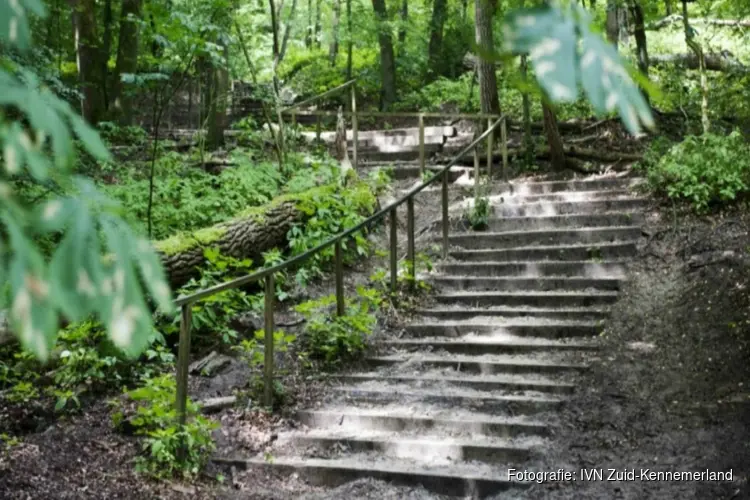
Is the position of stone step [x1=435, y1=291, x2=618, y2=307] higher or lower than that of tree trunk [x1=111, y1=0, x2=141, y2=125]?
lower

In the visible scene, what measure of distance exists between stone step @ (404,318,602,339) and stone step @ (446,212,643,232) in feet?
7.49

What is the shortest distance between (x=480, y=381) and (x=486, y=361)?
0.35 meters

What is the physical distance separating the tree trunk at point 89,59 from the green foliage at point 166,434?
344 inches

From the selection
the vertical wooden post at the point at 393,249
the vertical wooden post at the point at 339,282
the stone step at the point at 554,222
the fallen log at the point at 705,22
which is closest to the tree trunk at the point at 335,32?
the fallen log at the point at 705,22

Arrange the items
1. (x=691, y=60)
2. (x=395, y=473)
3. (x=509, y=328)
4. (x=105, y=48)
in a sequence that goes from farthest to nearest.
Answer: (x=691, y=60) → (x=105, y=48) → (x=509, y=328) → (x=395, y=473)

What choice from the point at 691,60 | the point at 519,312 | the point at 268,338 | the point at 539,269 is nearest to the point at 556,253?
the point at 539,269

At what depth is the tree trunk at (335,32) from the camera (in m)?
19.7

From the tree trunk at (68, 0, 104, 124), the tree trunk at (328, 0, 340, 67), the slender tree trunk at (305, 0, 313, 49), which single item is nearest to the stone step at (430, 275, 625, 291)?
the tree trunk at (68, 0, 104, 124)

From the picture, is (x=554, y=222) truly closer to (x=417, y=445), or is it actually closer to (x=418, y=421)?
(x=418, y=421)

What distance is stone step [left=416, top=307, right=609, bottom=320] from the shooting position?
706cm

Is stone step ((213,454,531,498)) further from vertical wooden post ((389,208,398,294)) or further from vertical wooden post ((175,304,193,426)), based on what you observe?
vertical wooden post ((389,208,398,294))

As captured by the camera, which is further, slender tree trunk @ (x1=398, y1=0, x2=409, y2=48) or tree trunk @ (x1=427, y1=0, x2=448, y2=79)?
slender tree trunk @ (x1=398, y1=0, x2=409, y2=48)

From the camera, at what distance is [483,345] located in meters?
6.66

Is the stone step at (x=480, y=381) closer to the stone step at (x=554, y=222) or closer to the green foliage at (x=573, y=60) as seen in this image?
the stone step at (x=554, y=222)
